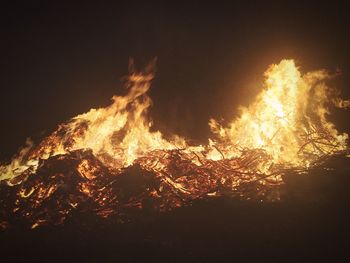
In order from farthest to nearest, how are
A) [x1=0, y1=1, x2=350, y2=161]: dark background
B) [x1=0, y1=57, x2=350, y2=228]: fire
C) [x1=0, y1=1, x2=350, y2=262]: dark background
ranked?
[x1=0, y1=1, x2=350, y2=161]: dark background
[x1=0, y1=57, x2=350, y2=228]: fire
[x1=0, y1=1, x2=350, y2=262]: dark background

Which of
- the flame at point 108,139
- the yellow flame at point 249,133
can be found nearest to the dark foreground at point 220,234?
the yellow flame at point 249,133

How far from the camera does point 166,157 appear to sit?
7.14 metres

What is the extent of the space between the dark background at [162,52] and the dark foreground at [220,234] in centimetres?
263

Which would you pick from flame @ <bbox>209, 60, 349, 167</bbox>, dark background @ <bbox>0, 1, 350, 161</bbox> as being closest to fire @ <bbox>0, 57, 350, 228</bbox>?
flame @ <bbox>209, 60, 349, 167</bbox>

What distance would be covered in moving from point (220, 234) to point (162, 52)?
20.6 ft

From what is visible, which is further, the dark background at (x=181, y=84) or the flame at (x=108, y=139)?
the flame at (x=108, y=139)

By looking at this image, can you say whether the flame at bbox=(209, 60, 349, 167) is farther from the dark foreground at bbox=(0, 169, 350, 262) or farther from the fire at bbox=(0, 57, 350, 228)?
the dark foreground at bbox=(0, 169, 350, 262)

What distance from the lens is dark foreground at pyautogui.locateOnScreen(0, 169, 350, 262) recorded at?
4.88 m

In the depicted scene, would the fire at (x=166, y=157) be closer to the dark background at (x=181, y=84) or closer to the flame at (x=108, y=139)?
the flame at (x=108, y=139)

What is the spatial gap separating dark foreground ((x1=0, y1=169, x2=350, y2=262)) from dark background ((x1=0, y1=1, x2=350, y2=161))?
8.62ft

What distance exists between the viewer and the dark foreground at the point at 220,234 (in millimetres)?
4883

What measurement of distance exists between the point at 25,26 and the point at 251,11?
7456 millimetres

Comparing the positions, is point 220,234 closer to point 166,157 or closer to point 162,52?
point 166,157

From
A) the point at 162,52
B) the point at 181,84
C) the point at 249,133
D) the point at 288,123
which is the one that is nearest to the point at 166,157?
the point at 249,133
